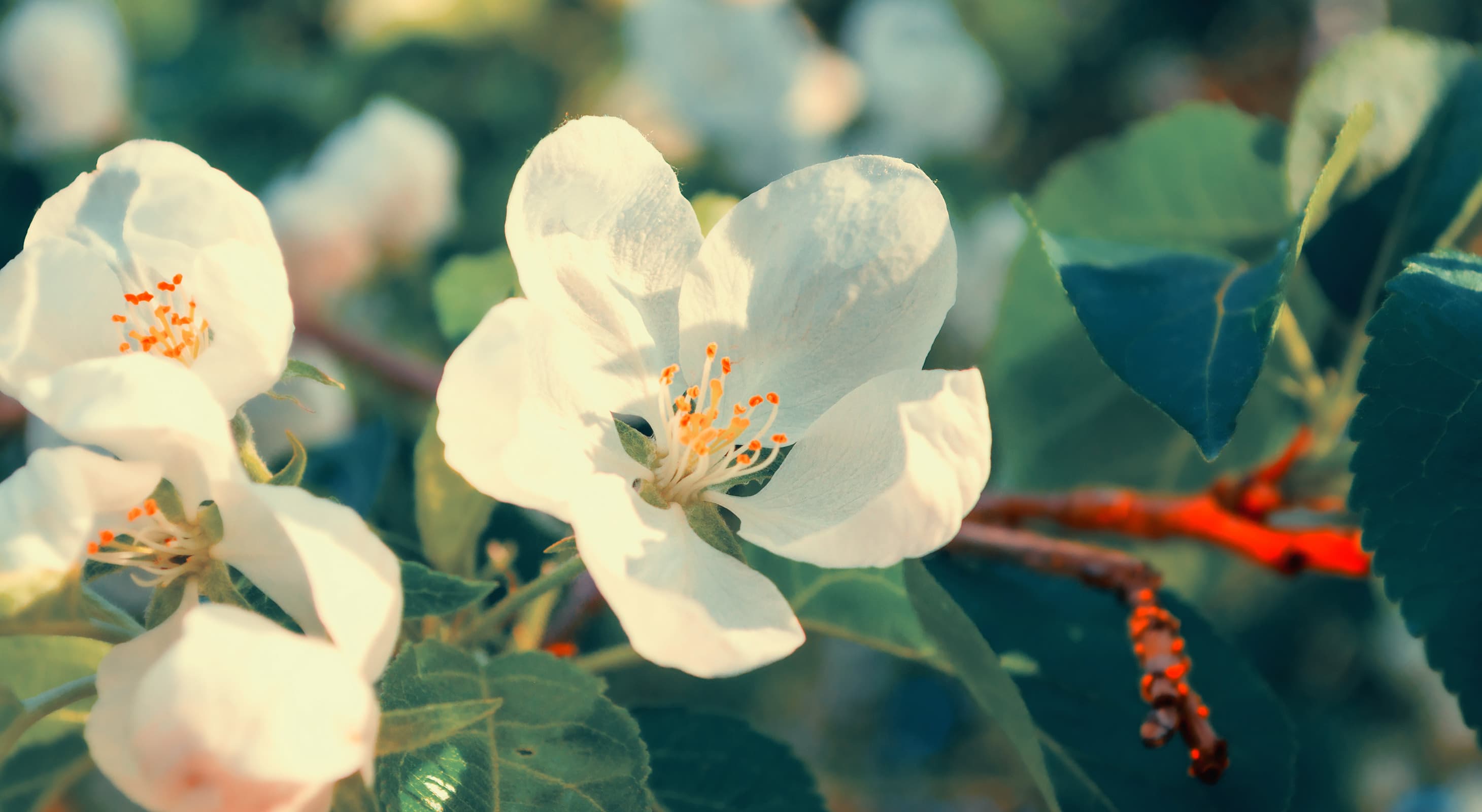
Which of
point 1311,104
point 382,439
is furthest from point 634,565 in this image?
point 1311,104

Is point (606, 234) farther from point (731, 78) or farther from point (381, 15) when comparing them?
point (381, 15)

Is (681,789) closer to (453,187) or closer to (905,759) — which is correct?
(453,187)

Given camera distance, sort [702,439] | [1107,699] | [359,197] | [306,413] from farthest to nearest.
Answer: [359,197] < [306,413] < [1107,699] < [702,439]

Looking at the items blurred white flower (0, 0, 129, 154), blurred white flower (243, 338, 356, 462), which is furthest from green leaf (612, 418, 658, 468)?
blurred white flower (0, 0, 129, 154)

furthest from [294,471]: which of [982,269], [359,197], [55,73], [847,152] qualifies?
[847,152]

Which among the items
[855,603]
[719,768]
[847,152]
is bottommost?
[847,152]

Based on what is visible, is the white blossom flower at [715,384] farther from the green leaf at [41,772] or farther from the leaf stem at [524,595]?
the green leaf at [41,772]

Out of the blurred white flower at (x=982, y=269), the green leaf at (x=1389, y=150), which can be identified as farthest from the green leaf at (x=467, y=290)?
the blurred white flower at (x=982, y=269)
